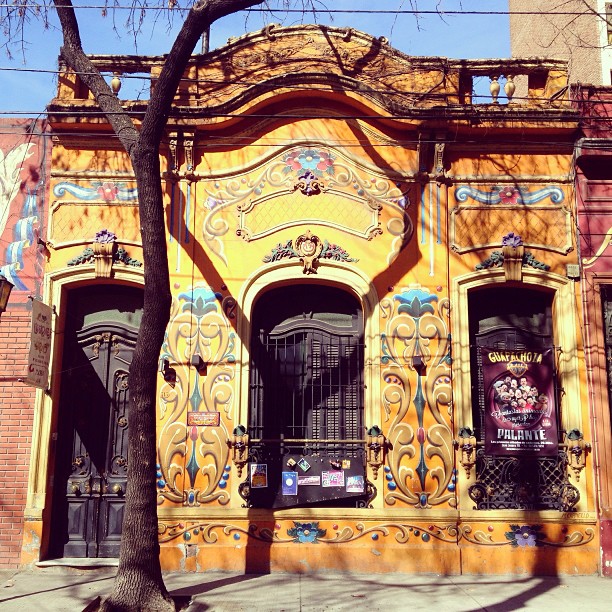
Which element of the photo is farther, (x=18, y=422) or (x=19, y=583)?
(x=18, y=422)

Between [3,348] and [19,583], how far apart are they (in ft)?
10.4

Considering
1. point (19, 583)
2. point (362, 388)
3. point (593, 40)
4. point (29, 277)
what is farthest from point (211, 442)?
point (593, 40)

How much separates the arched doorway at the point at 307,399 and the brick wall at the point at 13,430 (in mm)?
3102

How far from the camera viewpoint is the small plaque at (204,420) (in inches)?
374

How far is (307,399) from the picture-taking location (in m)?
9.86

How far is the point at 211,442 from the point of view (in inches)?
372

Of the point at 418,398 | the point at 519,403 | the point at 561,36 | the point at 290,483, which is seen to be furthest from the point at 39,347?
the point at 561,36

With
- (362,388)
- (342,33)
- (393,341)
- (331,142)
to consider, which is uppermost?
(342,33)

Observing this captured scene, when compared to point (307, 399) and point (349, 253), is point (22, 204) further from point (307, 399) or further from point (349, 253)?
point (307, 399)

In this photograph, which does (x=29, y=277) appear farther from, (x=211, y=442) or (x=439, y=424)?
(x=439, y=424)

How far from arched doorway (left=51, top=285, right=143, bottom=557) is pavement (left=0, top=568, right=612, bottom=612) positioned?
66 centimetres

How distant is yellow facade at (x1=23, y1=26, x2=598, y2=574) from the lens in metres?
9.18

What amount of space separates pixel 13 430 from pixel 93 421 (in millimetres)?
1064

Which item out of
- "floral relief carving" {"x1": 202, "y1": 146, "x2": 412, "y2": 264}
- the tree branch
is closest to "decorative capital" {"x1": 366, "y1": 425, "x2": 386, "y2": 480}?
"floral relief carving" {"x1": 202, "y1": 146, "x2": 412, "y2": 264}
